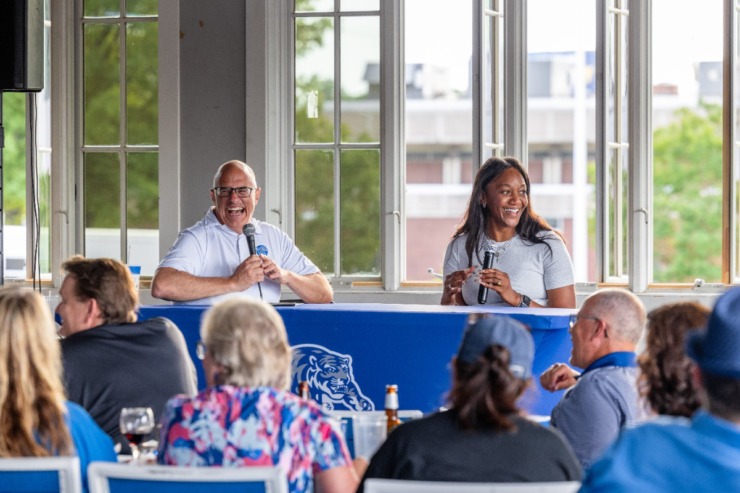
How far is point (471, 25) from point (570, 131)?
41.1 metres

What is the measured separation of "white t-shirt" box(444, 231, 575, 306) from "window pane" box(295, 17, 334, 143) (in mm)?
2011

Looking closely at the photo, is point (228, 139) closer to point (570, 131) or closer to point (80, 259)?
point (80, 259)

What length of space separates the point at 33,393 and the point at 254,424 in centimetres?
54

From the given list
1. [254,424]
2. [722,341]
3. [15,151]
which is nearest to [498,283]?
[254,424]

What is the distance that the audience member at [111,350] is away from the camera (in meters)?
3.60

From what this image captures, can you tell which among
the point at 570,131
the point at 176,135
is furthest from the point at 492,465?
the point at 570,131

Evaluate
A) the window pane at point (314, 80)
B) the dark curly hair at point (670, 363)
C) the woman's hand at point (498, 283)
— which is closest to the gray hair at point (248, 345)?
the dark curly hair at point (670, 363)

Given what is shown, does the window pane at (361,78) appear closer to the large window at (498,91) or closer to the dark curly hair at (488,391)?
the large window at (498,91)

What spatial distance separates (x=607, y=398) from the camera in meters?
3.25

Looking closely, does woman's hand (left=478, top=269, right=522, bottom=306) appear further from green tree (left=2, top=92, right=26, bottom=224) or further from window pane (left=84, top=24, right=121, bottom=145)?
green tree (left=2, top=92, right=26, bottom=224)

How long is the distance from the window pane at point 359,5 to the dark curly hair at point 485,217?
189 centimetres

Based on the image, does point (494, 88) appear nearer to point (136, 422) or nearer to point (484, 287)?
point (484, 287)

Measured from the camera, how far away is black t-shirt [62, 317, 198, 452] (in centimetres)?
359

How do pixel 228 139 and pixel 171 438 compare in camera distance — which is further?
pixel 228 139
